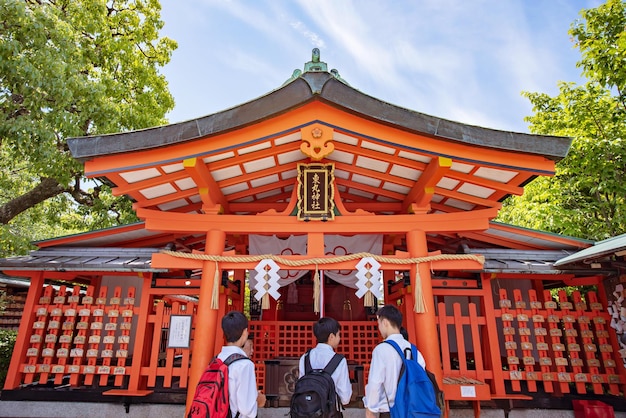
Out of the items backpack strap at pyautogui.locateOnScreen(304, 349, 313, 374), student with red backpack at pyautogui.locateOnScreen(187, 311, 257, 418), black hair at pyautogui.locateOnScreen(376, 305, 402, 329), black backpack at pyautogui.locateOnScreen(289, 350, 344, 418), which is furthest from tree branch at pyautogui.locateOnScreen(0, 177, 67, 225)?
black hair at pyautogui.locateOnScreen(376, 305, 402, 329)

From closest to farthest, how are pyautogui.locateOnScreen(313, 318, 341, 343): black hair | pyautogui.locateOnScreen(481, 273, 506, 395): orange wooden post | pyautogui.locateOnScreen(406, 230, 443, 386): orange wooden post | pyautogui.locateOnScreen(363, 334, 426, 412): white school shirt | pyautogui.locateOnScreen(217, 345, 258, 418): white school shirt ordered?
pyautogui.locateOnScreen(217, 345, 258, 418): white school shirt → pyautogui.locateOnScreen(363, 334, 426, 412): white school shirt → pyautogui.locateOnScreen(313, 318, 341, 343): black hair → pyautogui.locateOnScreen(406, 230, 443, 386): orange wooden post → pyautogui.locateOnScreen(481, 273, 506, 395): orange wooden post

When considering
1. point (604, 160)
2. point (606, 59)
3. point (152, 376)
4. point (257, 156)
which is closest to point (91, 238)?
point (152, 376)

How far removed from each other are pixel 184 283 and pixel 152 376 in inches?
59.5

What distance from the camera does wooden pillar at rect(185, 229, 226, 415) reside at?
5254 millimetres

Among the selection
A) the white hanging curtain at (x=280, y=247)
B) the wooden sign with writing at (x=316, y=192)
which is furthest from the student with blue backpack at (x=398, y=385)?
the white hanging curtain at (x=280, y=247)

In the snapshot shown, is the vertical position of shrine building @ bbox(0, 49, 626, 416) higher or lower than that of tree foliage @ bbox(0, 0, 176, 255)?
lower

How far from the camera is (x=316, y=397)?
10.1 feet

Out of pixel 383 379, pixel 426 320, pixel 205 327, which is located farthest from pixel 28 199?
pixel 383 379

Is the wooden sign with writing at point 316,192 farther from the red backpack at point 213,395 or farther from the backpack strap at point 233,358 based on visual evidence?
the red backpack at point 213,395

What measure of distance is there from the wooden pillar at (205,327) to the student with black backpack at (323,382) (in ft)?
8.03

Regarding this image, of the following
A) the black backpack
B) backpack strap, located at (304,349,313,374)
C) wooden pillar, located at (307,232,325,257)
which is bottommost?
the black backpack

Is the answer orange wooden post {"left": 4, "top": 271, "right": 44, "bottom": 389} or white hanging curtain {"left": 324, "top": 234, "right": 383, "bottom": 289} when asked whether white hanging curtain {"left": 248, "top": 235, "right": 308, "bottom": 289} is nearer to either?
white hanging curtain {"left": 324, "top": 234, "right": 383, "bottom": 289}

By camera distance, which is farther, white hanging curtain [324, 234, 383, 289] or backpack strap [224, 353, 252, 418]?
white hanging curtain [324, 234, 383, 289]

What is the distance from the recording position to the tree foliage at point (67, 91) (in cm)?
735
